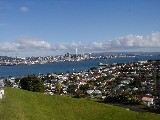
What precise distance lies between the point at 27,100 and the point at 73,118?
4.23 meters

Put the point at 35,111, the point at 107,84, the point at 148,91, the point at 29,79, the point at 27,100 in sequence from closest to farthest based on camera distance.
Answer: the point at 35,111
the point at 27,100
the point at 29,79
the point at 148,91
the point at 107,84

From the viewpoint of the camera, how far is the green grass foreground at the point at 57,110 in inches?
704

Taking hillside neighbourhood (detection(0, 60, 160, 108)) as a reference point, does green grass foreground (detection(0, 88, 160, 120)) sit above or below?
above

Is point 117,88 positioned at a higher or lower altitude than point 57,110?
lower

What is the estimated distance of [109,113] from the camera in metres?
21.9

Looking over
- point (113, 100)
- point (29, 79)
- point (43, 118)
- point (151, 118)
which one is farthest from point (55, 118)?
point (29, 79)

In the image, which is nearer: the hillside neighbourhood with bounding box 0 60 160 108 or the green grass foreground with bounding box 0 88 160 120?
the green grass foreground with bounding box 0 88 160 120

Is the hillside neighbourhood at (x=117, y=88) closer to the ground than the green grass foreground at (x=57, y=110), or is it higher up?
closer to the ground

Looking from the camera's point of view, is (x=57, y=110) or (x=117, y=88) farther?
(x=117, y=88)

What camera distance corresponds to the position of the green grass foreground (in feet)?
58.6

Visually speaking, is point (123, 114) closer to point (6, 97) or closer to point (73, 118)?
point (73, 118)

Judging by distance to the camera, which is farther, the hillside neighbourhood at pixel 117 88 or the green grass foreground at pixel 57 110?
the hillside neighbourhood at pixel 117 88

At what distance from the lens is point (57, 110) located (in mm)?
21297

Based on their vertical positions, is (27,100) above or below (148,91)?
above
